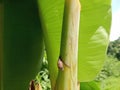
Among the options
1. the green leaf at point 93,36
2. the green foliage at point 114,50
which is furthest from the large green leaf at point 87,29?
the green foliage at point 114,50

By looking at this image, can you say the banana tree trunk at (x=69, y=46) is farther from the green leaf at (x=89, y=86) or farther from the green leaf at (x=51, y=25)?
the green leaf at (x=89, y=86)

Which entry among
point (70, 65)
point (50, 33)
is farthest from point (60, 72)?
point (50, 33)

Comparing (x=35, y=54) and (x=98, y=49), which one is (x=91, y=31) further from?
(x=35, y=54)

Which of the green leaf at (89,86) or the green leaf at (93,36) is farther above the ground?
the green leaf at (93,36)

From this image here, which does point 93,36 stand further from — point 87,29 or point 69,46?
point 69,46

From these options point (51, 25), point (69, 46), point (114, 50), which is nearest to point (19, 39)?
point (51, 25)

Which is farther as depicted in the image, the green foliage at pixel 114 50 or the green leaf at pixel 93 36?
the green foliage at pixel 114 50
